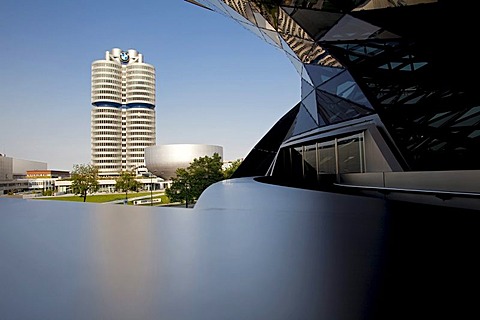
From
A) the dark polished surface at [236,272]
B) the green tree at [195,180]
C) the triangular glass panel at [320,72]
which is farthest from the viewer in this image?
the green tree at [195,180]

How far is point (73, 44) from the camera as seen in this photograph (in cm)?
5116

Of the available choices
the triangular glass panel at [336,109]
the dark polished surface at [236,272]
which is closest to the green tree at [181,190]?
the triangular glass panel at [336,109]

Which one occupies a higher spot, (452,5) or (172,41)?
(172,41)

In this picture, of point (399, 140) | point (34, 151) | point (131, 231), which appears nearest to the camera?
point (131, 231)

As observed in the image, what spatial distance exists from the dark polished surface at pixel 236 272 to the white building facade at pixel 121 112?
74.2 metres

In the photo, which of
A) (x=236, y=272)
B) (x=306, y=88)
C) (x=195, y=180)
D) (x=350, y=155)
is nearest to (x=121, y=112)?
(x=195, y=180)

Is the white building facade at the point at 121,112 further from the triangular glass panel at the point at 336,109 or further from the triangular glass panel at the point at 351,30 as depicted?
the triangular glass panel at the point at 351,30

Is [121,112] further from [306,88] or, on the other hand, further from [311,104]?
[311,104]

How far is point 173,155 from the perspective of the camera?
164ft

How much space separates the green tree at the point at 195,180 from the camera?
35.4m

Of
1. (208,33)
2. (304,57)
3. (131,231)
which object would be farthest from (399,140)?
(208,33)

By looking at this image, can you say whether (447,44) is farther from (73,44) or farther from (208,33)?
(73,44)

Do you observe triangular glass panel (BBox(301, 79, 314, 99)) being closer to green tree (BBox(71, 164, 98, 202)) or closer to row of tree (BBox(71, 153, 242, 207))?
row of tree (BBox(71, 153, 242, 207))

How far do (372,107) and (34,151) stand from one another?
65922 millimetres
